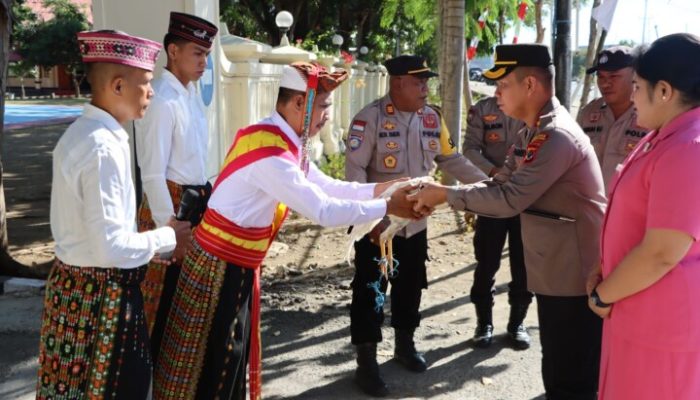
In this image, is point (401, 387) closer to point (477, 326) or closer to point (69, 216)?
point (477, 326)

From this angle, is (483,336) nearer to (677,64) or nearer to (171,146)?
(171,146)

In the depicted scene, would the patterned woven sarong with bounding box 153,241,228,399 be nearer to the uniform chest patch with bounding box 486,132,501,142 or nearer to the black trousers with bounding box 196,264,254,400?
the black trousers with bounding box 196,264,254,400

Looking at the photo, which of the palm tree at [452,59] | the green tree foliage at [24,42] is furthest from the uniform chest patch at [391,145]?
the green tree foliage at [24,42]

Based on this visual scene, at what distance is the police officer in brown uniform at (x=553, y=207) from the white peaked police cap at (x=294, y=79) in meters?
0.87

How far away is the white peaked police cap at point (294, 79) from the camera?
2.85 m

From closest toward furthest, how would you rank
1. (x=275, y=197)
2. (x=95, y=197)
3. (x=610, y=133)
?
(x=95, y=197)
(x=275, y=197)
(x=610, y=133)

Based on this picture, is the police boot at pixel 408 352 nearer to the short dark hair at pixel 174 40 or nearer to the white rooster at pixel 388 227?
the white rooster at pixel 388 227

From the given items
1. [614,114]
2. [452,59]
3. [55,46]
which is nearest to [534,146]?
[614,114]

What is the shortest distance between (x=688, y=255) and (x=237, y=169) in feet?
5.66

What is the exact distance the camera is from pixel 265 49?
9.59m

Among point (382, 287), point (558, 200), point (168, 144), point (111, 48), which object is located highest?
point (111, 48)

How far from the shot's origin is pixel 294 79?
288 cm

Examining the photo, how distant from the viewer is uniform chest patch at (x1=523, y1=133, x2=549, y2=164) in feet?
9.38

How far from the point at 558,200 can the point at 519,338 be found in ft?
6.66
